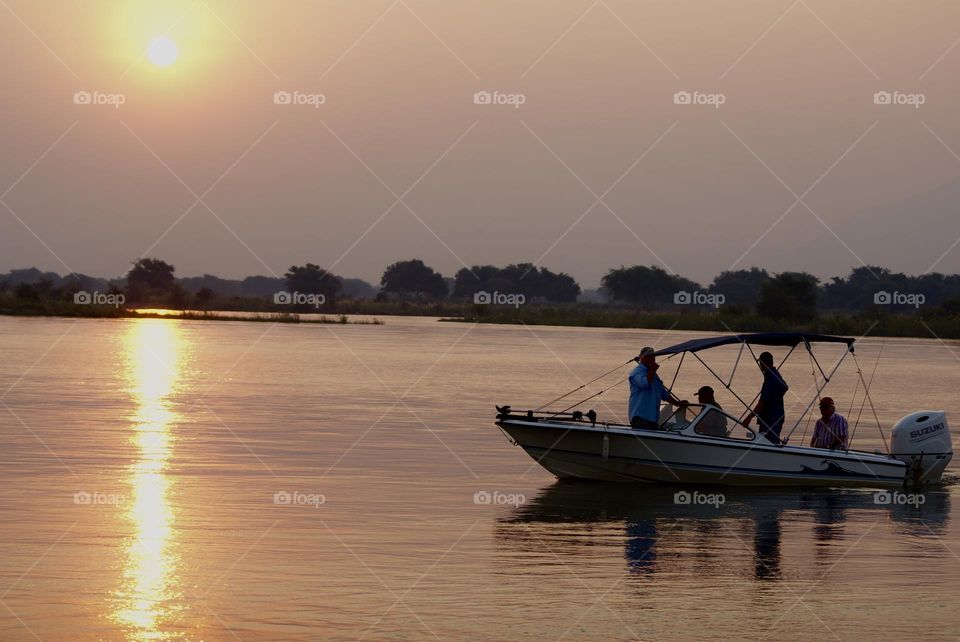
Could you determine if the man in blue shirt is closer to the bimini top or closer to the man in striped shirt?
the bimini top

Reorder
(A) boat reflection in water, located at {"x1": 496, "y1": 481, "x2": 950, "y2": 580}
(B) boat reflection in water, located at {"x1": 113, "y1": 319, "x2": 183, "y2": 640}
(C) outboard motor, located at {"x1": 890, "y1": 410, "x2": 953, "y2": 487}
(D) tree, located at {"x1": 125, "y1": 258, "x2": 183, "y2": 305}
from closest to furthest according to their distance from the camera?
(B) boat reflection in water, located at {"x1": 113, "y1": 319, "x2": 183, "y2": 640} → (A) boat reflection in water, located at {"x1": 496, "y1": 481, "x2": 950, "y2": 580} → (C) outboard motor, located at {"x1": 890, "y1": 410, "x2": 953, "y2": 487} → (D) tree, located at {"x1": 125, "y1": 258, "x2": 183, "y2": 305}

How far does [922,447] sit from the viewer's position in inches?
874

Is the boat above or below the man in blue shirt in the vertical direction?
below

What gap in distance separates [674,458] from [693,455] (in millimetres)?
290

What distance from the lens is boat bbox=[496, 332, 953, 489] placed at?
2102 cm

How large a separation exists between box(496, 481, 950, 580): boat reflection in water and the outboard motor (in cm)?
33

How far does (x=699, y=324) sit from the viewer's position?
120 metres

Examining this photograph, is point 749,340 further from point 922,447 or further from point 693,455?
point 922,447

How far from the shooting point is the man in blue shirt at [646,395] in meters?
20.4

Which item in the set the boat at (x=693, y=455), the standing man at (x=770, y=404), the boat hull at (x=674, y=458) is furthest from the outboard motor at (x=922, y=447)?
the standing man at (x=770, y=404)

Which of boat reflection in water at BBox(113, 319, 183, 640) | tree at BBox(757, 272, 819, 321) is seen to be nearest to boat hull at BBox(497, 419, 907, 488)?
boat reflection in water at BBox(113, 319, 183, 640)

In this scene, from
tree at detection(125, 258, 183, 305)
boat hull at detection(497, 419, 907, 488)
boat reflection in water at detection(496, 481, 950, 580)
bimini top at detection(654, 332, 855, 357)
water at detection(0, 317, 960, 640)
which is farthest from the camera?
tree at detection(125, 258, 183, 305)

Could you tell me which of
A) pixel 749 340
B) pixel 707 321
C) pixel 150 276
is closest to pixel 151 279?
pixel 150 276

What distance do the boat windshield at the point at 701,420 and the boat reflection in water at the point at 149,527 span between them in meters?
7.55
